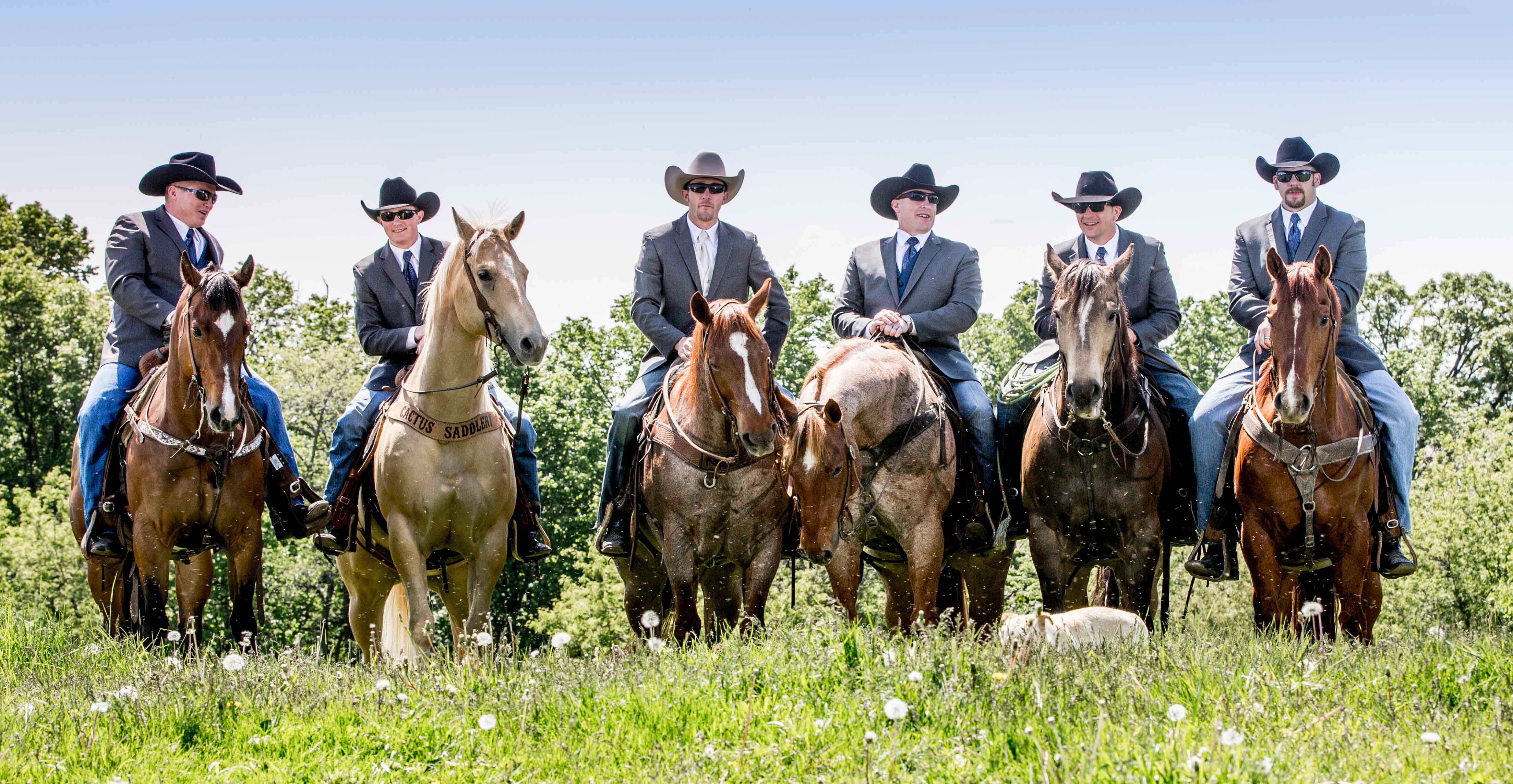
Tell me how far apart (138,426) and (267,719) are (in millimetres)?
3914

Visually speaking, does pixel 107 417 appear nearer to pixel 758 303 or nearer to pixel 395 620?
pixel 395 620

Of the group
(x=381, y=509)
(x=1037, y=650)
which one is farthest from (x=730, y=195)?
(x=1037, y=650)

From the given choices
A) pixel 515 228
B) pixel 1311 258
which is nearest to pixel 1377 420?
pixel 1311 258

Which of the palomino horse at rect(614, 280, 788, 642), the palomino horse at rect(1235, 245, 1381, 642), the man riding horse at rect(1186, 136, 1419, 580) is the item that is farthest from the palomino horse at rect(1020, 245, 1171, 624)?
the palomino horse at rect(614, 280, 788, 642)

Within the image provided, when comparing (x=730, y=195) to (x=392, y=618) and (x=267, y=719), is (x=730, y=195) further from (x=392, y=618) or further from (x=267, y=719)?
(x=267, y=719)

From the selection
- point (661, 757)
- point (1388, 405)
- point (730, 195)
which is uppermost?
point (730, 195)

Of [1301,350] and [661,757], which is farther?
[1301,350]

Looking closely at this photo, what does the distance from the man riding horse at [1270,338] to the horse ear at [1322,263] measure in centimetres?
25

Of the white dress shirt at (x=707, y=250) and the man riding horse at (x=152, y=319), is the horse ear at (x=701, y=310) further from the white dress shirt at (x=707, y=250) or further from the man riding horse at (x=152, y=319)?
the man riding horse at (x=152, y=319)

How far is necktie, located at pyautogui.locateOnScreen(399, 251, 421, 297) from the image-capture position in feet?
34.9

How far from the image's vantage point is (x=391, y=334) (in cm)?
1034

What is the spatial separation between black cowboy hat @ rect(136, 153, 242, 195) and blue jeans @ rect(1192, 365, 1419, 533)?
26.0 feet

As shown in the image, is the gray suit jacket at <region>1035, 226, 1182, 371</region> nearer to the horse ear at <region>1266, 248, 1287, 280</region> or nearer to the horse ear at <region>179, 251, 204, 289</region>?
the horse ear at <region>1266, 248, 1287, 280</region>

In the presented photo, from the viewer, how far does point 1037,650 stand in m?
6.36
